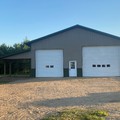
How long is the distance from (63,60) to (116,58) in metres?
6.46

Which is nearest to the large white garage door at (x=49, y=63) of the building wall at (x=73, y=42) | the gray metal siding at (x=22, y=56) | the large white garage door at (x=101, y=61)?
the building wall at (x=73, y=42)

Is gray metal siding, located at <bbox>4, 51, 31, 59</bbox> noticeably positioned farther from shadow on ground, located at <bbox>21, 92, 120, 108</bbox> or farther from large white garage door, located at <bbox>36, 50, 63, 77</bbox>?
shadow on ground, located at <bbox>21, 92, 120, 108</bbox>

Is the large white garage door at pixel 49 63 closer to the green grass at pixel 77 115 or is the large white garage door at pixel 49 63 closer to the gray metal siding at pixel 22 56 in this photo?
the gray metal siding at pixel 22 56

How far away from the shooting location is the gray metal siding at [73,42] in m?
28.0

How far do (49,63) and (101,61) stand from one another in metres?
6.45

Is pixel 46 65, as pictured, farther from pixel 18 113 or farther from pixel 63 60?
pixel 18 113

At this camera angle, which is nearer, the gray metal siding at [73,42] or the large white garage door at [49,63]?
the gray metal siding at [73,42]

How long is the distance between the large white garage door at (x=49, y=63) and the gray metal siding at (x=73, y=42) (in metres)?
0.52

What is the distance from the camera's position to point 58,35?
28812 millimetres

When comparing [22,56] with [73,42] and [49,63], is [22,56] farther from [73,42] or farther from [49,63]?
[73,42]

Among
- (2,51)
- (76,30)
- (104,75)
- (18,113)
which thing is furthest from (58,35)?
(18,113)

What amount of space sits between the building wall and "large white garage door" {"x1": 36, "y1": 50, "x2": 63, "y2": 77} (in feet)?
1.67

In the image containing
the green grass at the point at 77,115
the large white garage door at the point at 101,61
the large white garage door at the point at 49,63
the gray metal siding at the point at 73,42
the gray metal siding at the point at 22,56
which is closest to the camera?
the green grass at the point at 77,115

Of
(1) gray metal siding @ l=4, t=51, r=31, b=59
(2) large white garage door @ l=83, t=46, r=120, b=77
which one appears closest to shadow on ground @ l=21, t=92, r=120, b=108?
(2) large white garage door @ l=83, t=46, r=120, b=77
